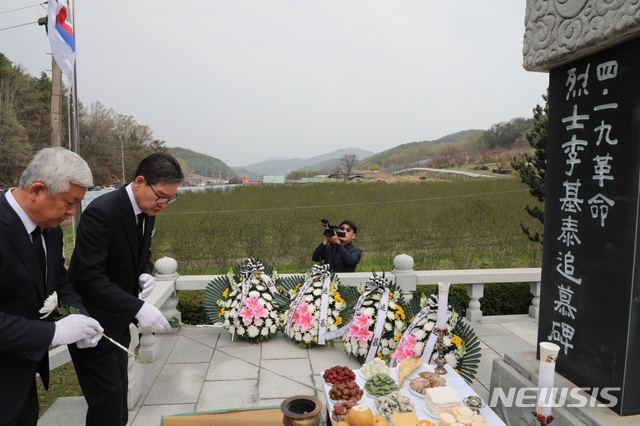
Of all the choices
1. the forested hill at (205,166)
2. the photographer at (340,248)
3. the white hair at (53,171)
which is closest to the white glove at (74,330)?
the white hair at (53,171)

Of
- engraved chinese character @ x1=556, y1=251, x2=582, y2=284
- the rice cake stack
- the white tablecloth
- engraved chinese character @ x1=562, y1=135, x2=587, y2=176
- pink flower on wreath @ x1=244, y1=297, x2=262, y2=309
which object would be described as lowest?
pink flower on wreath @ x1=244, y1=297, x2=262, y2=309

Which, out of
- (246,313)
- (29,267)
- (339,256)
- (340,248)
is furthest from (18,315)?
(339,256)

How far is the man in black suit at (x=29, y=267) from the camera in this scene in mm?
1756

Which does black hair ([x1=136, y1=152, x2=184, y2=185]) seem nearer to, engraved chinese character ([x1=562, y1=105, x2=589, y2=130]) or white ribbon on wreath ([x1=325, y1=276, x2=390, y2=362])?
white ribbon on wreath ([x1=325, y1=276, x2=390, y2=362])

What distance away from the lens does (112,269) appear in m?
2.51

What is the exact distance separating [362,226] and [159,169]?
7733 millimetres

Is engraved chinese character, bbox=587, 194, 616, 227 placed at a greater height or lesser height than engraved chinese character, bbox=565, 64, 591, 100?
lesser

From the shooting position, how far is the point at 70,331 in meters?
1.94

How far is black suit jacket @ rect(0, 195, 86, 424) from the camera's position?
1729 millimetres

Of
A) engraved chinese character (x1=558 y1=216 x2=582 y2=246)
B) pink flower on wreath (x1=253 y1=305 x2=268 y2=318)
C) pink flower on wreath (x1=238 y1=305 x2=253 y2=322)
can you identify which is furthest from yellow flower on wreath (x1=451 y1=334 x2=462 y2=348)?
pink flower on wreath (x1=238 y1=305 x2=253 y2=322)

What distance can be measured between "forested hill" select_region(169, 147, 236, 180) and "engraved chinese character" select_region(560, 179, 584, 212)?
1062cm

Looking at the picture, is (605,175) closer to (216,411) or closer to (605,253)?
(605,253)

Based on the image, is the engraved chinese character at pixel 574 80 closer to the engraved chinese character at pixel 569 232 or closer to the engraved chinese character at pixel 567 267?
the engraved chinese character at pixel 569 232

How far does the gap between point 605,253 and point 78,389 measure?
4.12 metres
